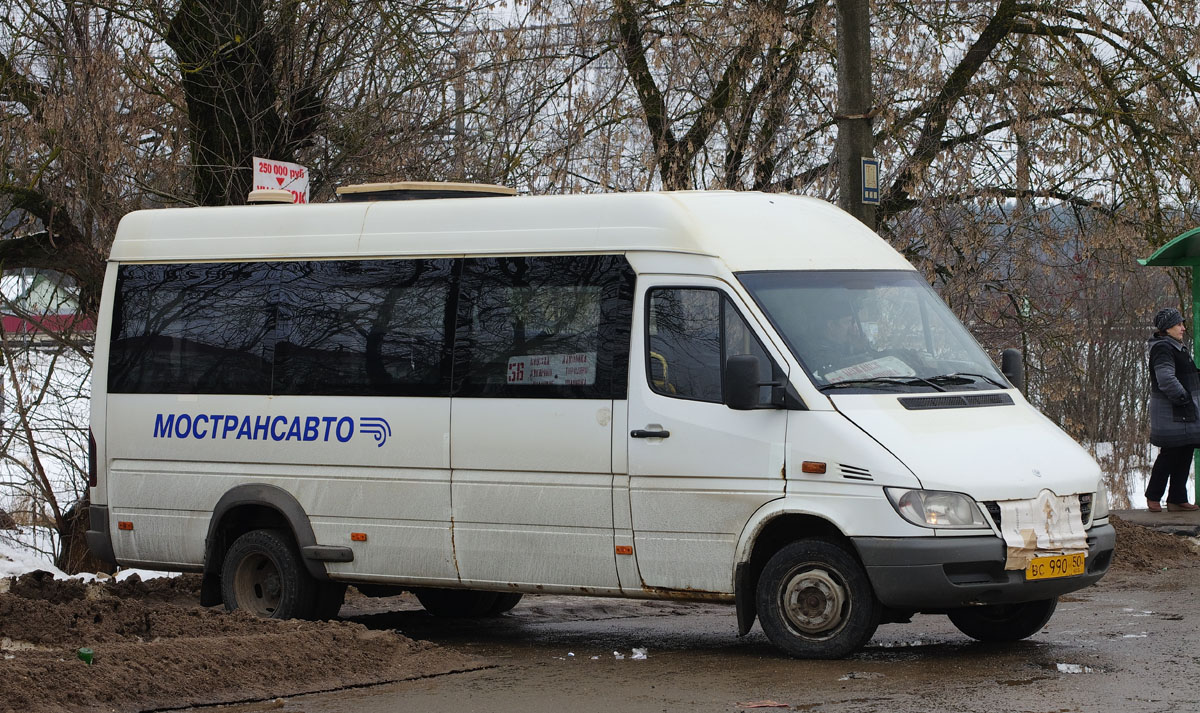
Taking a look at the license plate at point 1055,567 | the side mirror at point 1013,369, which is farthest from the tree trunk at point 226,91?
the license plate at point 1055,567

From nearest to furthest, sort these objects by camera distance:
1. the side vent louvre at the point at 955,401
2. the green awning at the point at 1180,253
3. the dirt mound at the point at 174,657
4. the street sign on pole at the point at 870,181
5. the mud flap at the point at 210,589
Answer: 1. the dirt mound at the point at 174,657
2. the side vent louvre at the point at 955,401
3. the mud flap at the point at 210,589
4. the street sign on pole at the point at 870,181
5. the green awning at the point at 1180,253

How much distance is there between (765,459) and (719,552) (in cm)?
55

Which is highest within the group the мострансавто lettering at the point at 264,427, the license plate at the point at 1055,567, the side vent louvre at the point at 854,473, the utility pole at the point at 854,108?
the utility pole at the point at 854,108

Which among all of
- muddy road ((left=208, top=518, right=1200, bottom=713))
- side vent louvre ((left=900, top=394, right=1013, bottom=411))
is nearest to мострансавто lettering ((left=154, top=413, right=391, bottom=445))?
muddy road ((left=208, top=518, right=1200, bottom=713))

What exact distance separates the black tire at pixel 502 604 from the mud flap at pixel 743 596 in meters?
2.97

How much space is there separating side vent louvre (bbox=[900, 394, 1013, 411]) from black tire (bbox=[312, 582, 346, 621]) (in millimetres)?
3733

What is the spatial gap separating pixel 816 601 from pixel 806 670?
Result: 1.39ft

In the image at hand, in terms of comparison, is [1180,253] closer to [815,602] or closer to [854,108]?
[854,108]

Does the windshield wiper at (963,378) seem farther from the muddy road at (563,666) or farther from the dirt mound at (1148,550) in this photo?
the dirt mound at (1148,550)

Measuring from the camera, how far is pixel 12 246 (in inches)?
547

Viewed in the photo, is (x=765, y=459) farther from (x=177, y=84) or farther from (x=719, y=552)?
(x=177, y=84)

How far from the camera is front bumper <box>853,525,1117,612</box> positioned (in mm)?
Answer: 7477

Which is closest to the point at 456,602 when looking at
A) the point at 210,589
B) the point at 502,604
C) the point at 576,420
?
the point at 502,604

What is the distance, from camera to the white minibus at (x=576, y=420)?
7.74 meters
